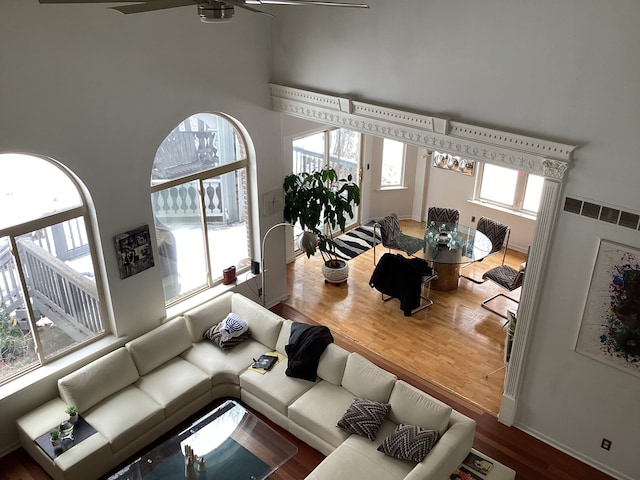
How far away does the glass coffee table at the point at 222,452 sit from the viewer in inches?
203

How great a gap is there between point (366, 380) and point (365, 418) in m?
0.47

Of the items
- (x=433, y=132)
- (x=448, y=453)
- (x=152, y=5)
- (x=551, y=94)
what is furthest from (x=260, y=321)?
(x=152, y=5)

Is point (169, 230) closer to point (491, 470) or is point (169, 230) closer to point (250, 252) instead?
point (250, 252)

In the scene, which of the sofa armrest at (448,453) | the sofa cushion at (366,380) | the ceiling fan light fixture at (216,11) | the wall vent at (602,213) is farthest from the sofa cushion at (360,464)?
the ceiling fan light fixture at (216,11)

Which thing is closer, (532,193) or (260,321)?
(260,321)

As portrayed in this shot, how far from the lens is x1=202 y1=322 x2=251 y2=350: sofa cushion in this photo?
22.1 feet

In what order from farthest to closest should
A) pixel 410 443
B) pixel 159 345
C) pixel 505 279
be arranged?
1. pixel 505 279
2. pixel 159 345
3. pixel 410 443

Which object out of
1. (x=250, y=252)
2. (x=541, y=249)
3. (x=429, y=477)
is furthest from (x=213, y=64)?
(x=429, y=477)

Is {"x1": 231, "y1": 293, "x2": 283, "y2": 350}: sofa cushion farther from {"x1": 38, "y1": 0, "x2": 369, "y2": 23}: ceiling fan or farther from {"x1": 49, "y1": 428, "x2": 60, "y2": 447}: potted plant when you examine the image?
{"x1": 38, "y1": 0, "x2": 369, "y2": 23}: ceiling fan

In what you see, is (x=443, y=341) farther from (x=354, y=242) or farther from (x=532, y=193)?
(x=532, y=193)

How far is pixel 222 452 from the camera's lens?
5.37 m

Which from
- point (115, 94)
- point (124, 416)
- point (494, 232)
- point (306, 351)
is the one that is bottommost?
point (124, 416)

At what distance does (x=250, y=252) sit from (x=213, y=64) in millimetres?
2740

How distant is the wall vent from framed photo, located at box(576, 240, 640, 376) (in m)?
0.21
